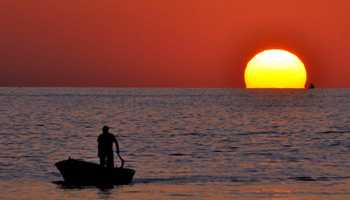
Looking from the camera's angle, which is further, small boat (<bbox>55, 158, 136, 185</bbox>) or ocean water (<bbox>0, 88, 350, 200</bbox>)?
small boat (<bbox>55, 158, 136, 185</bbox>)

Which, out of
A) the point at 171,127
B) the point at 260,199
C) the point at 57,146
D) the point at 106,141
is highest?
the point at 171,127

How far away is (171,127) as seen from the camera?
3061 inches

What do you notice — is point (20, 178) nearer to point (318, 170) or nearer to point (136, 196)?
point (136, 196)

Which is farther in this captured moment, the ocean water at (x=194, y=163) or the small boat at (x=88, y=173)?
the small boat at (x=88, y=173)

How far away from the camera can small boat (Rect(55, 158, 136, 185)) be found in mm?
31652

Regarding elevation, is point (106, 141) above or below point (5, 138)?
below

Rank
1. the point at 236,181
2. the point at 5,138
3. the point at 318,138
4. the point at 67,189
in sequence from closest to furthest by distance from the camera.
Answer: the point at 67,189 < the point at 236,181 < the point at 5,138 < the point at 318,138

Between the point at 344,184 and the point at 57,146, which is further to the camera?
the point at 57,146

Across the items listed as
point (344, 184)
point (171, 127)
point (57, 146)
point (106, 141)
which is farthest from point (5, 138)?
point (344, 184)

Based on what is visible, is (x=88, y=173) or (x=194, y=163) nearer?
(x=88, y=173)

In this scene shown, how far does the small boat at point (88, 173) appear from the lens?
3165 cm

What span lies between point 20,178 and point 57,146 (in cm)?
1785

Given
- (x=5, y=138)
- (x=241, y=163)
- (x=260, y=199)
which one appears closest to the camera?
(x=260, y=199)

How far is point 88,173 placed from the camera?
31.7m
